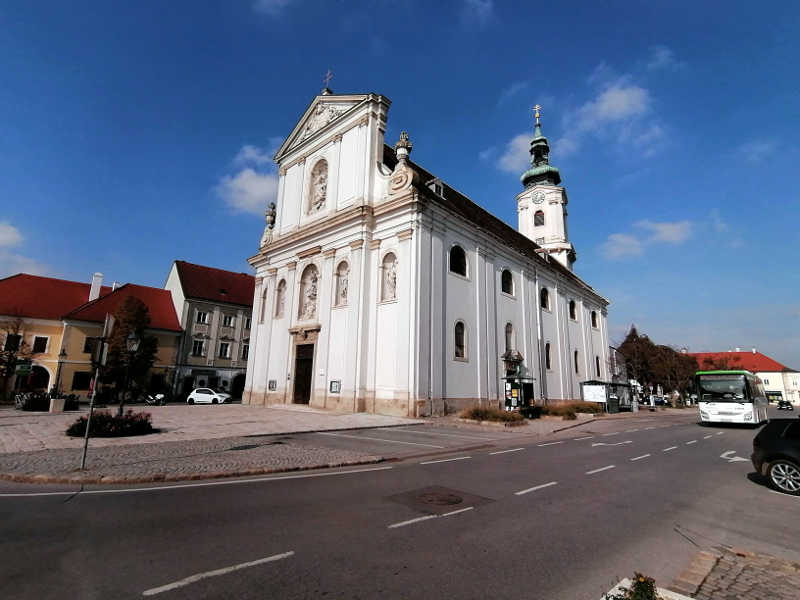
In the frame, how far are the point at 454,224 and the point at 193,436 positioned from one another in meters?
17.9

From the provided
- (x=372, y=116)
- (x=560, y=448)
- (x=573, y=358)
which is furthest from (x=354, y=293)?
(x=573, y=358)

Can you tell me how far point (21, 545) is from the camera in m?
4.13

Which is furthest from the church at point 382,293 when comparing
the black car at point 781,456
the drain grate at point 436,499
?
the black car at point 781,456

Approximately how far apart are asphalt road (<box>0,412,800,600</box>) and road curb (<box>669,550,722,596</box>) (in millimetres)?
113

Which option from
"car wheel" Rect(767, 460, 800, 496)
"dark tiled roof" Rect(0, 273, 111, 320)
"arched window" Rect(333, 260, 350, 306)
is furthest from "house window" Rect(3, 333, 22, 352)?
"car wheel" Rect(767, 460, 800, 496)

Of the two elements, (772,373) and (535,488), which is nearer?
(535,488)

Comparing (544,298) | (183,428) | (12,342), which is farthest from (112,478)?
(12,342)

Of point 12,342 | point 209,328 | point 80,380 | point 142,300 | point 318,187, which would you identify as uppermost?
point 318,187

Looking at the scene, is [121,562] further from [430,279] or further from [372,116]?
[372,116]

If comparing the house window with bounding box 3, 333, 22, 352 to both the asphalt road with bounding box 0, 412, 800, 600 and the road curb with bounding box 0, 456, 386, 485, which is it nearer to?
the road curb with bounding box 0, 456, 386, 485

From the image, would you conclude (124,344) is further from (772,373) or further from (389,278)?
(772,373)

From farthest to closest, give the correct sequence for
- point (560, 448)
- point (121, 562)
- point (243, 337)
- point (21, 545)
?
1. point (243, 337)
2. point (560, 448)
3. point (21, 545)
4. point (121, 562)

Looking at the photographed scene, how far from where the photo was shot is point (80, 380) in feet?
117

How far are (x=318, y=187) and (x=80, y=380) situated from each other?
89.5ft
